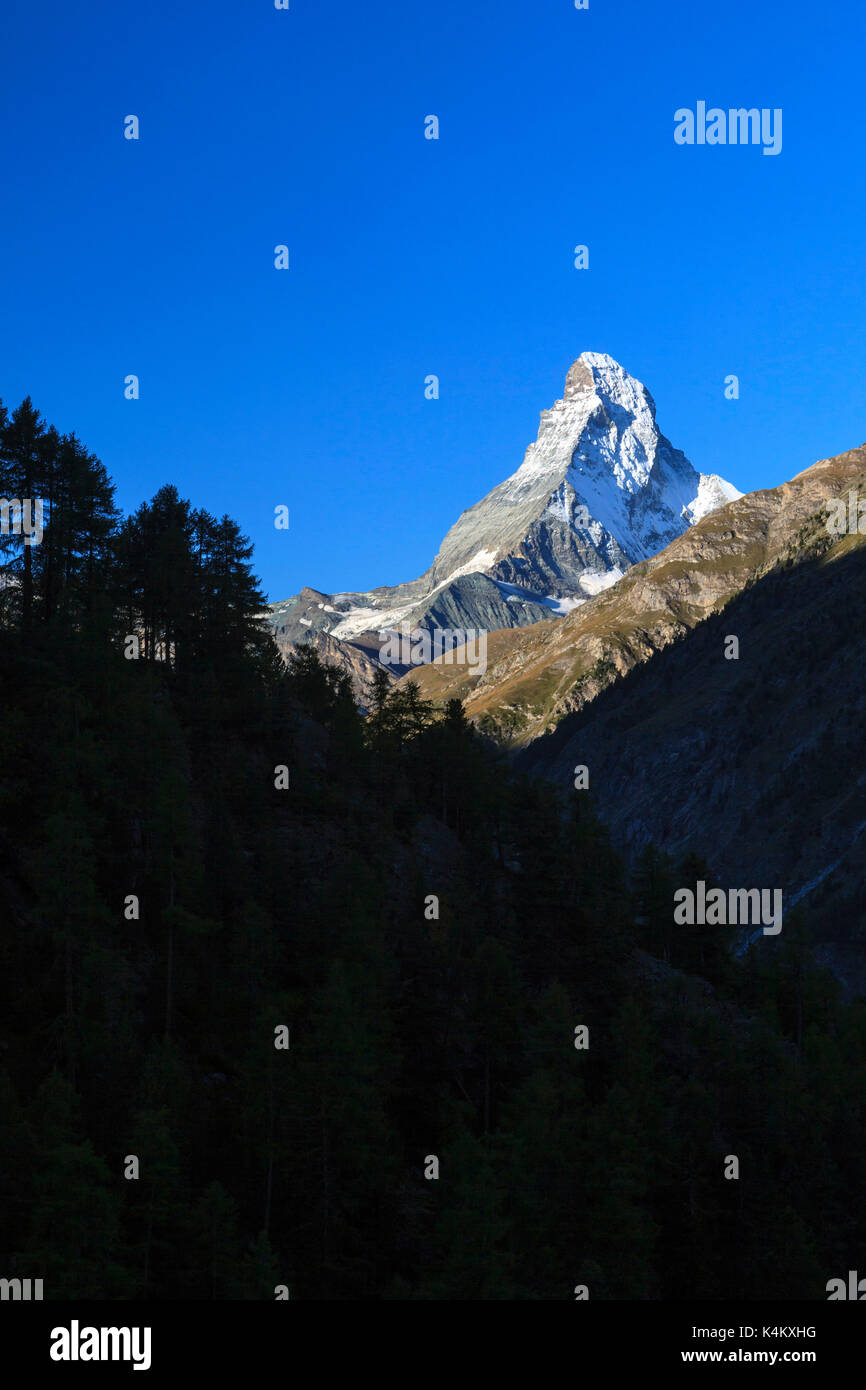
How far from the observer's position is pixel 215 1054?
168 feet

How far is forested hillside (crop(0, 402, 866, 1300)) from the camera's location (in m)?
42.0

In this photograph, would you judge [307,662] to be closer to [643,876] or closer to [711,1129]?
[643,876]

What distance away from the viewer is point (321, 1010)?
5181cm

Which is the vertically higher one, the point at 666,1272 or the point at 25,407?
the point at 25,407

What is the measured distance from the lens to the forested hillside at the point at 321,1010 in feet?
138

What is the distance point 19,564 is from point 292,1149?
37.2m

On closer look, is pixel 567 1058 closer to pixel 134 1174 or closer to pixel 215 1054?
pixel 215 1054

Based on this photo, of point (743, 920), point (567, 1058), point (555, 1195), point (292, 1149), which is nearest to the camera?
point (292, 1149)

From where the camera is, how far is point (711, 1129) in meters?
58.4

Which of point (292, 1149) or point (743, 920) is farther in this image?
point (743, 920)

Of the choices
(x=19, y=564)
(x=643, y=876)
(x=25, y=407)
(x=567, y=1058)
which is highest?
(x=25, y=407)

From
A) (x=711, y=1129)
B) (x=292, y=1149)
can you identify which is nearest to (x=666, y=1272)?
(x=711, y=1129)

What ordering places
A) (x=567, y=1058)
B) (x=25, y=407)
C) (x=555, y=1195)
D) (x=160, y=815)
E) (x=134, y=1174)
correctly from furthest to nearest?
(x=25, y=407)
(x=567, y=1058)
(x=160, y=815)
(x=555, y=1195)
(x=134, y=1174)

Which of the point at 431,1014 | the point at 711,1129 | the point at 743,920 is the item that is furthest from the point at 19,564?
the point at 743,920
